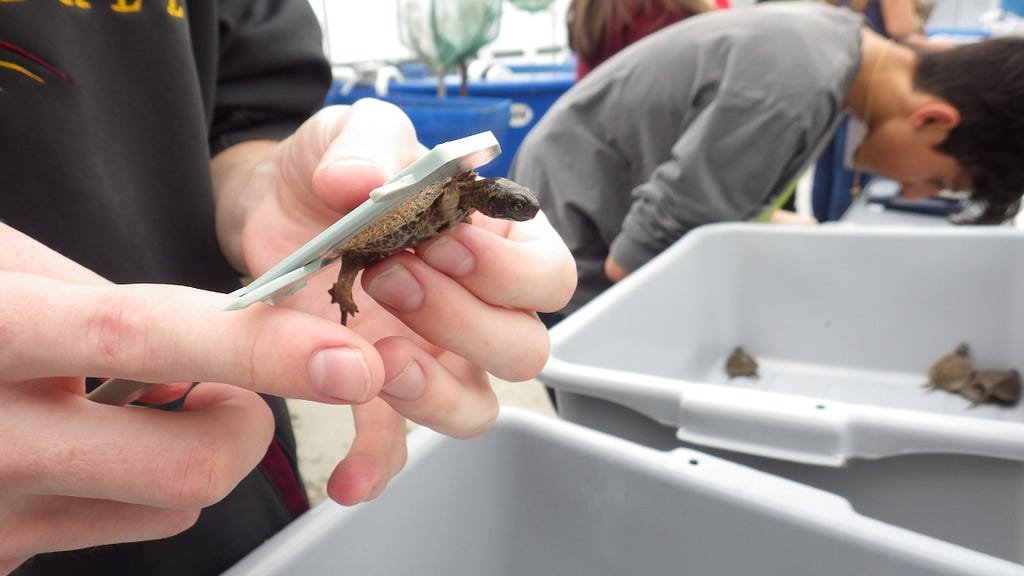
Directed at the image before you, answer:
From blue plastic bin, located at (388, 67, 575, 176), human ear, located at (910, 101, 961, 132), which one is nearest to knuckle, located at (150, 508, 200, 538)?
human ear, located at (910, 101, 961, 132)

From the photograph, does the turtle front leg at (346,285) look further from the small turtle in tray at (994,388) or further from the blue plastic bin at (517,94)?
the blue plastic bin at (517,94)

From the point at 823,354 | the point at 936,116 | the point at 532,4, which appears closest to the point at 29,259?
the point at 823,354

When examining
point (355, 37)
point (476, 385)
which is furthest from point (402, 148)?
point (355, 37)

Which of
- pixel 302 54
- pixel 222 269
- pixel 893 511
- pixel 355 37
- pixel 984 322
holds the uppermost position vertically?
pixel 302 54

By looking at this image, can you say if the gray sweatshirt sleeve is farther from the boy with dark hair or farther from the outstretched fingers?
the outstretched fingers

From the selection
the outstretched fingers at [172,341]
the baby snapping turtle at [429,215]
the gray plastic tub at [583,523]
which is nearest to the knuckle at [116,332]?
the outstretched fingers at [172,341]

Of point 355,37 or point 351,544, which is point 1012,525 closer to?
point 351,544
